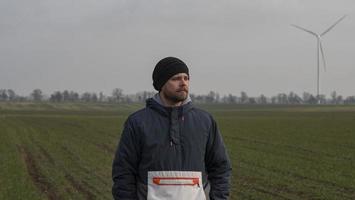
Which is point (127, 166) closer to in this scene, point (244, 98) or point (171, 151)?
point (171, 151)

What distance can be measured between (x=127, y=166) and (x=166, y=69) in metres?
0.66

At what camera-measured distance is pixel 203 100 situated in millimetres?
189500

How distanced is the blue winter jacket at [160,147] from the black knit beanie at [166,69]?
0.13 m

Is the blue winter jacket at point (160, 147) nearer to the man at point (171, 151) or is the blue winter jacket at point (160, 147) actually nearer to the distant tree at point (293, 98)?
the man at point (171, 151)

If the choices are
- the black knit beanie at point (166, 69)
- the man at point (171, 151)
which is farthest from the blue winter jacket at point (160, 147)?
the black knit beanie at point (166, 69)

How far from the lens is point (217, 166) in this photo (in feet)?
12.3

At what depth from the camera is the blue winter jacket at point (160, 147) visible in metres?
3.54

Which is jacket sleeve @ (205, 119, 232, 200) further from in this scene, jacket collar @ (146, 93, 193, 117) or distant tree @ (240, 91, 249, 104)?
distant tree @ (240, 91, 249, 104)

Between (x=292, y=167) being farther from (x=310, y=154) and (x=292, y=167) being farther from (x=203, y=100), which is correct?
(x=203, y=100)

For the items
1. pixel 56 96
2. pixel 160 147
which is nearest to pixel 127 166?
pixel 160 147

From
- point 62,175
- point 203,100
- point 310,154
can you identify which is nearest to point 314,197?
point 62,175

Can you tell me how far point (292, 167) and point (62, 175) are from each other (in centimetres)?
648

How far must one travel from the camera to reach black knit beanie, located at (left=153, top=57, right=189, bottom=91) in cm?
369

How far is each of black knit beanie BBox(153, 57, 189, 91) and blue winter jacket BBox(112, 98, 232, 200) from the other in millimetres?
133
